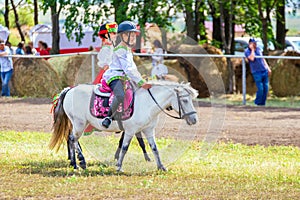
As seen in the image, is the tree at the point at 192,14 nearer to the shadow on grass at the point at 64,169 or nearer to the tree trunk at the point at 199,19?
the tree trunk at the point at 199,19

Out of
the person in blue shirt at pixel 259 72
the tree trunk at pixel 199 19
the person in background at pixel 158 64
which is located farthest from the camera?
the tree trunk at pixel 199 19

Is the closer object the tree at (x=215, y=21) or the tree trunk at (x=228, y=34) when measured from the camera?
the tree trunk at (x=228, y=34)

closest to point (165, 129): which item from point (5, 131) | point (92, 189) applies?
point (5, 131)

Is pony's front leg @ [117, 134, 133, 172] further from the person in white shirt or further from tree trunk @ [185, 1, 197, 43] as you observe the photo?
tree trunk @ [185, 1, 197, 43]

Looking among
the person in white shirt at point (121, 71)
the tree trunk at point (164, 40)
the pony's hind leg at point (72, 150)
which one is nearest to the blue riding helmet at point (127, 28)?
the person in white shirt at point (121, 71)

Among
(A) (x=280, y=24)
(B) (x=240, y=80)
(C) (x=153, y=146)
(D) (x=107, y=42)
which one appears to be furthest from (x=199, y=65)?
(C) (x=153, y=146)

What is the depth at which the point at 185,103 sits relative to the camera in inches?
395

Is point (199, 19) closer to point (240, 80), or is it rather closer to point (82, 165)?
point (240, 80)

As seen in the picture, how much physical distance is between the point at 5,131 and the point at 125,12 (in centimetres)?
861

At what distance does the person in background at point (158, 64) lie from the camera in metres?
17.1

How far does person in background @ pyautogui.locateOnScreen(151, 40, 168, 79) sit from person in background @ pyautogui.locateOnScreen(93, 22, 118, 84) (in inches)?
184

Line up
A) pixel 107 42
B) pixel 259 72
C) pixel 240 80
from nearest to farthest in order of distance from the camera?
pixel 107 42 → pixel 259 72 → pixel 240 80

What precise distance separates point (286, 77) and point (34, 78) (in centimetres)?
655

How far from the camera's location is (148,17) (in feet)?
75.8
